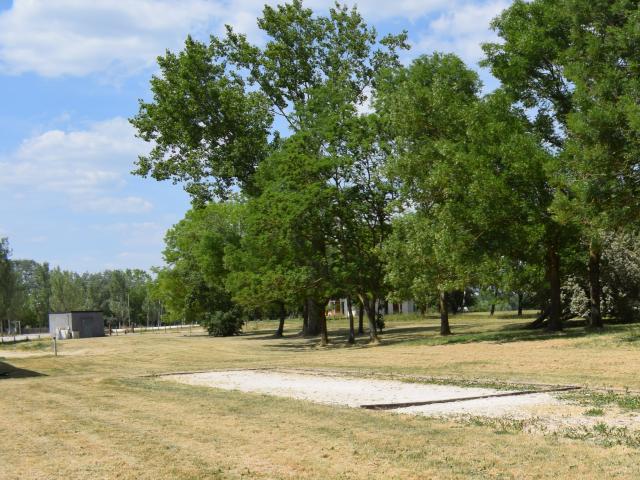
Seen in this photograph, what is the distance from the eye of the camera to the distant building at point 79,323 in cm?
7688

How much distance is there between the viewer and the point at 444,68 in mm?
33969

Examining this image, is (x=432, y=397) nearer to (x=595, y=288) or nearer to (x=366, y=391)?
(x=366, y=391)

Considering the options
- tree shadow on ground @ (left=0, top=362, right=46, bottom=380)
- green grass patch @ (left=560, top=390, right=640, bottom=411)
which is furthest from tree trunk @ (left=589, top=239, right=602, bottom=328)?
tree shadow on ground @ (left=0, top=362, right=46, bottom=380)

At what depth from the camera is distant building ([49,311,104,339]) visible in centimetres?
7688

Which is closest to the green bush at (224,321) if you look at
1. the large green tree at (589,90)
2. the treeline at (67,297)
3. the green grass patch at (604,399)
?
the treeline at (67,297)

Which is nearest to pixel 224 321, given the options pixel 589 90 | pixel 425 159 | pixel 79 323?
pixel 79 323

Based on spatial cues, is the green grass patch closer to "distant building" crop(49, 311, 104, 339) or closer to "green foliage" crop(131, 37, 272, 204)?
"green foliage" crop(131, 37, 272, 204)

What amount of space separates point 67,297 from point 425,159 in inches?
3602

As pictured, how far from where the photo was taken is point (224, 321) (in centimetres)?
6525

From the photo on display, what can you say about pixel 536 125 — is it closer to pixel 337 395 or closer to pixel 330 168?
pixel 330 168

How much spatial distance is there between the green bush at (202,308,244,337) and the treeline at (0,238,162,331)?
15.5 meters

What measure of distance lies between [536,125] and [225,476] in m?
27.6

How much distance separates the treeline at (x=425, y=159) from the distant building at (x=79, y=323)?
35.3 meters

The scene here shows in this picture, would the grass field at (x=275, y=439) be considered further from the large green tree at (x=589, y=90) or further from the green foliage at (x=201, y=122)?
the green foliage at (x=201, y=122)
